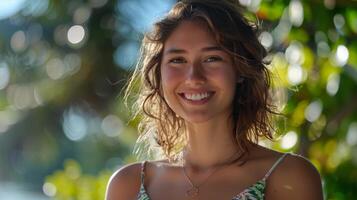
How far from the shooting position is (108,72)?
389 inches

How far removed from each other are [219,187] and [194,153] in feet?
0.54

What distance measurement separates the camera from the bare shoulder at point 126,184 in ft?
9.48

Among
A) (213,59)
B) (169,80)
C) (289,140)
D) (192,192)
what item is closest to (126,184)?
(192,192)

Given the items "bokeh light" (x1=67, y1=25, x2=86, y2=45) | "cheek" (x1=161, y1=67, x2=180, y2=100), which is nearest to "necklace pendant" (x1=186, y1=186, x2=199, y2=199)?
"cheek" (x1=161, y1=67, x2=180, y2=100)

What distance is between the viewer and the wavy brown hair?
8.81 feet

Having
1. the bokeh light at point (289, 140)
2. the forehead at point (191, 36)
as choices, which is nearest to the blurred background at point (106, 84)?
the bokeh light at point (289, 140)

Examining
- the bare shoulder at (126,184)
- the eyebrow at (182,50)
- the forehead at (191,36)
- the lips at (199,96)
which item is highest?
the forehead at (191,36)

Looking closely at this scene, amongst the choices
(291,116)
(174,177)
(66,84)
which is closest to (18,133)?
(66,84)

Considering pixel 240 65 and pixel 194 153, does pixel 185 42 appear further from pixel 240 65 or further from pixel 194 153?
pixel 194 153

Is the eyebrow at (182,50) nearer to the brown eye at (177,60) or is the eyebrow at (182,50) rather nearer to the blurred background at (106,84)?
the brown eye at (177,60)

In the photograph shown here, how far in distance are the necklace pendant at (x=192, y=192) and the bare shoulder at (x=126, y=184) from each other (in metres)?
0.19

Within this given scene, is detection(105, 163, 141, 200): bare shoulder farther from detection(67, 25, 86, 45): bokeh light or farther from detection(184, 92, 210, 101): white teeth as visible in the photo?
detection(67, 25, 86, 45): bokeh light

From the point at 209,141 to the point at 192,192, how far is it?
160 millimetres

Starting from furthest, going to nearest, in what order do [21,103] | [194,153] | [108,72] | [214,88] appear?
[21,103] → [108,72] → [194,153] → [214,88]
